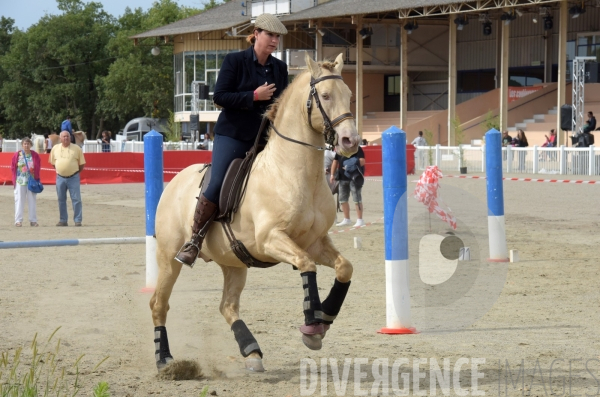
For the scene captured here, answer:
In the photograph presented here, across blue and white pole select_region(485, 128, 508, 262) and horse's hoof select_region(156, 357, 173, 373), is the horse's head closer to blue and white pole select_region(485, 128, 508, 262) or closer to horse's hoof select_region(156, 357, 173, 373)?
horse's hoof select_region(156, 357, 173, 373)

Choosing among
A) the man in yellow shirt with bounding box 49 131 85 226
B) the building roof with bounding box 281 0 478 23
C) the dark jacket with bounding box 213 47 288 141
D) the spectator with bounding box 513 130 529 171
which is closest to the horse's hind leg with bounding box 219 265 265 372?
the dark jacket with bounding box 213 47 288 141

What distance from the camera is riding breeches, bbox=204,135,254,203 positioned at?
7191 mm

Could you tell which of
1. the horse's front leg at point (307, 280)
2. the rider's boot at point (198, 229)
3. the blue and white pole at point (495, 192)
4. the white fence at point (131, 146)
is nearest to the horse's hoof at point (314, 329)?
the horse's front leg at point (307, 280)

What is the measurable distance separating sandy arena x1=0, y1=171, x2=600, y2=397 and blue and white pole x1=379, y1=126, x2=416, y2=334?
0.79ft

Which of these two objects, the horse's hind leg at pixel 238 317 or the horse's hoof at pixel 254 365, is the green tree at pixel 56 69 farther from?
the horse's hoof at pixel 254 365

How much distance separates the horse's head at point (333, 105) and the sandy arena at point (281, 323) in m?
1.72

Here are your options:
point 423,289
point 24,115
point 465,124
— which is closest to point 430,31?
point 465,124

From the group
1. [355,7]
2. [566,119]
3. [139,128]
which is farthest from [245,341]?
[139,128]

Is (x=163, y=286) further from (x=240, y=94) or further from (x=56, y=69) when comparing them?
(x=56, y=69)

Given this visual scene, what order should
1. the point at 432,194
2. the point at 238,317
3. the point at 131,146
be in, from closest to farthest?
the point at 238,317 < the point at 432,194 < the point at 131,146

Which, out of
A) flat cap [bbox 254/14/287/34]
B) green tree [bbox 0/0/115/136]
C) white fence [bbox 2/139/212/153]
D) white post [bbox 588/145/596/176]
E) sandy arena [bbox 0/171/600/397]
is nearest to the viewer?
sandy arena [bbox 0/171/600/397]

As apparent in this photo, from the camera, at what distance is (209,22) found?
2350 inches

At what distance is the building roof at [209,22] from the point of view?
56031 millimetres

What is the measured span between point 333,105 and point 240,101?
1.00m
